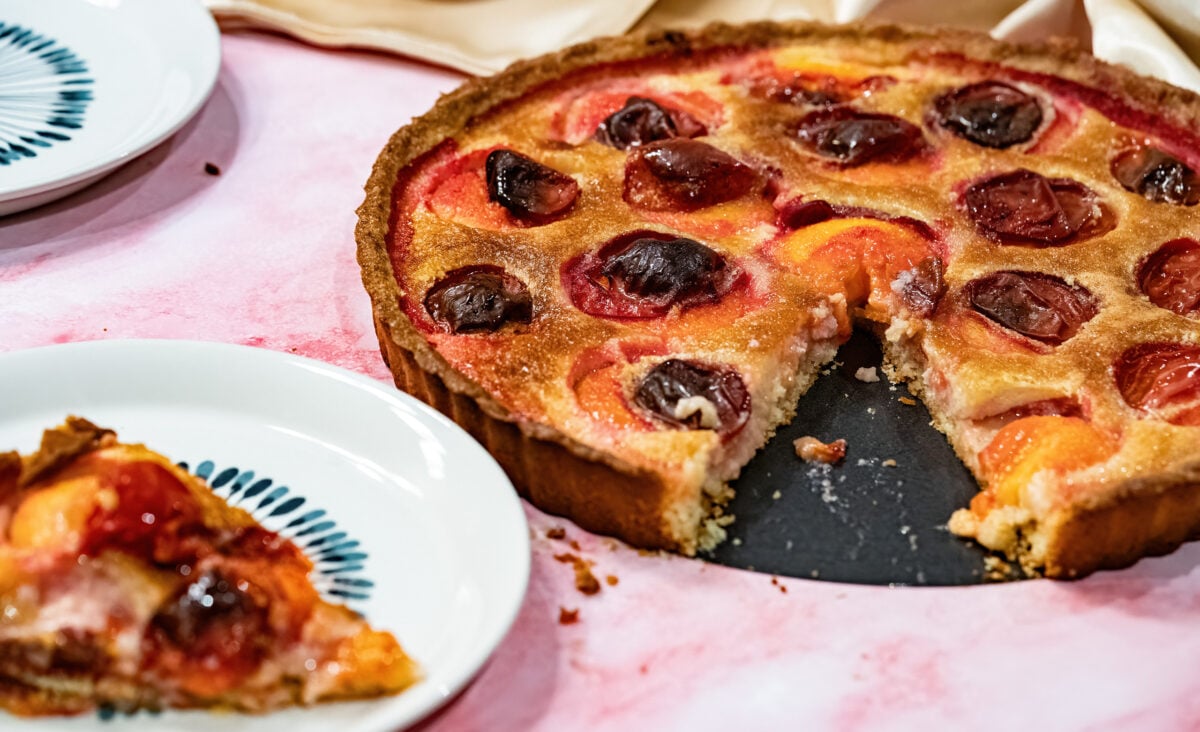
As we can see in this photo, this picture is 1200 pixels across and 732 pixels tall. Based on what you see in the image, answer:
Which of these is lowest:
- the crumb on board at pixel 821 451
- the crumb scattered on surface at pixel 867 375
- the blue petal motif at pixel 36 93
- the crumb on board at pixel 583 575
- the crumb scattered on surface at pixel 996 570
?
the blue petal motif at pixel 36 93

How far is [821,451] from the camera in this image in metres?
2.69

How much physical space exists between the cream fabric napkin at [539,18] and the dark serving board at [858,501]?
73.7 inches

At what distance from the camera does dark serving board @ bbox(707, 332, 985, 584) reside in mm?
2439

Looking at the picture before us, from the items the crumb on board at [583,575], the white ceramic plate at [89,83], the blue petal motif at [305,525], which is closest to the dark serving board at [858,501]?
the crumb on board at [583,575]

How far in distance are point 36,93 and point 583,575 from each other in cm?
256

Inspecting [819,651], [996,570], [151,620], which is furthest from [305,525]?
[996,570]

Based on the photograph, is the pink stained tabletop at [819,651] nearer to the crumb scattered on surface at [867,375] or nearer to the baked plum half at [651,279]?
the baked plum half at [651,279]

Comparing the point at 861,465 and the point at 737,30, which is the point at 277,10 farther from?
the point at 861,465

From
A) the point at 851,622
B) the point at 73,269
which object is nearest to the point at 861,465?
the point at 851,622

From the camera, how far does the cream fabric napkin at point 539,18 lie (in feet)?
13.8

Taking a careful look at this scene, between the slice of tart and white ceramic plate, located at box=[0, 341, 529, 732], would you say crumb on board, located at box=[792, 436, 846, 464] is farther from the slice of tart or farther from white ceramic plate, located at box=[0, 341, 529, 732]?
the slice of tart

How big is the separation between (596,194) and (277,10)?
1.89 metres

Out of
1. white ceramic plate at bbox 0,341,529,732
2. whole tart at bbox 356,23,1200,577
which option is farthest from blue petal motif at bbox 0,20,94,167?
white ceramic plate at bbox 0,341,529,732

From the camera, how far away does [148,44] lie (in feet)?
13.4
